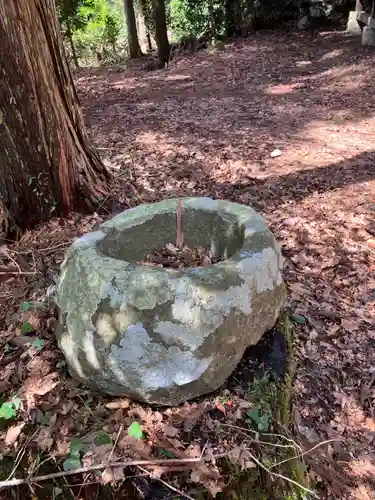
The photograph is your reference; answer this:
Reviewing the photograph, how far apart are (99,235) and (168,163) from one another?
2748mm

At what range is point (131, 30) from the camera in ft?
47.7

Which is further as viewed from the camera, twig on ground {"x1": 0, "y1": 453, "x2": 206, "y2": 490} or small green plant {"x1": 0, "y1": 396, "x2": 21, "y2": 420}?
small green plant {"x1": 0, "y1": 396, "x2": 21, "y2": 420}

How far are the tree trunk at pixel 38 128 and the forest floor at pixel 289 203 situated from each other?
0.22m

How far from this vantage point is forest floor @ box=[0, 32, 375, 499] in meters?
2.69

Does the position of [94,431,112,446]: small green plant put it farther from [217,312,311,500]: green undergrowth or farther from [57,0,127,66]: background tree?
[57,0,127,66]: background tree

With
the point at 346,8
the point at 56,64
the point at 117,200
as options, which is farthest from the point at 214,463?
the point at 346,8

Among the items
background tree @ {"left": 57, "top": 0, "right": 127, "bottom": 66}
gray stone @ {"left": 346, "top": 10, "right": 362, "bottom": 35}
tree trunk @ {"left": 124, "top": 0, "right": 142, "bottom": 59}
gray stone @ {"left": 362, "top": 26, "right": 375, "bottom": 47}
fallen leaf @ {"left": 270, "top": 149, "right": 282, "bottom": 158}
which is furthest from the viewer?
background tree @ {"left": 57, "top": 0, "right": 127, "bottom": 66}

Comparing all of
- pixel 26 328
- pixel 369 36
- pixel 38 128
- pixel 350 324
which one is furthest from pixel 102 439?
pixel 369 36

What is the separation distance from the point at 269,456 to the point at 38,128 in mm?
2734

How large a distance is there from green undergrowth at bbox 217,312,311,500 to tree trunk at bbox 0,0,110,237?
226cm

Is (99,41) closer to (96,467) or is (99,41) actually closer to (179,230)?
(179,230)

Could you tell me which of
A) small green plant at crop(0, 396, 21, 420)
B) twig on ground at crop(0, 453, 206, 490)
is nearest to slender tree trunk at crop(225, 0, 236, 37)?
small green plant at crop(0, 396, 21, 420)

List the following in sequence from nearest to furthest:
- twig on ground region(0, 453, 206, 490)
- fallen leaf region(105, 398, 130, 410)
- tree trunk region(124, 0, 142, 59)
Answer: twig on ground region(0, 453, 206, 490) → fallen leaf region(105, 398, 130, 410) → tree trunk region(124, 0, 142, 59)

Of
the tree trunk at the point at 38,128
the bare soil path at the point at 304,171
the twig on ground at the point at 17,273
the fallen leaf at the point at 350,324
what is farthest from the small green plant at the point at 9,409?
the fallen leaf at the point at 350,324
